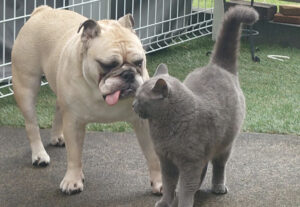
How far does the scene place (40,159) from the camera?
3957mm

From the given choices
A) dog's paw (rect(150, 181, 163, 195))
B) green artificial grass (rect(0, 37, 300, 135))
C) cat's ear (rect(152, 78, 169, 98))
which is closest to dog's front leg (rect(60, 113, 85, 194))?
dog's paw (rect(150, 181, 163, 195))

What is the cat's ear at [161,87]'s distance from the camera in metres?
2.83

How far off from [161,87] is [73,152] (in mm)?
964

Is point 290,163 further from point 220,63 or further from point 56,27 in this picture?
point 56,27

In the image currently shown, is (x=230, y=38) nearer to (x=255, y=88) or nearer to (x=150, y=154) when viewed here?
(x=150, y=154)

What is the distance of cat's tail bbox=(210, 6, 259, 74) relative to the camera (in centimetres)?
335

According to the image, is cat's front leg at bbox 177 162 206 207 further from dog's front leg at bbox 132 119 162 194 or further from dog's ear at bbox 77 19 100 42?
dog's ear at bbox 77 19 100 42

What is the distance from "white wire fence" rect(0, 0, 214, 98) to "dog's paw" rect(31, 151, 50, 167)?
1.14 m

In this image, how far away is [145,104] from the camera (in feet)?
9.50

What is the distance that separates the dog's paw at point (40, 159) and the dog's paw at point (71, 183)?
0.38 meters

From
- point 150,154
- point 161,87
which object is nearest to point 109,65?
point 161,87

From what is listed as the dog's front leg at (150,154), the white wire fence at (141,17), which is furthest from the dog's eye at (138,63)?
the white wire fence at (141,17)

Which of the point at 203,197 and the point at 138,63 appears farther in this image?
the point at 203,197

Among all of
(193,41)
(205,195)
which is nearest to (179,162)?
(205,195)
